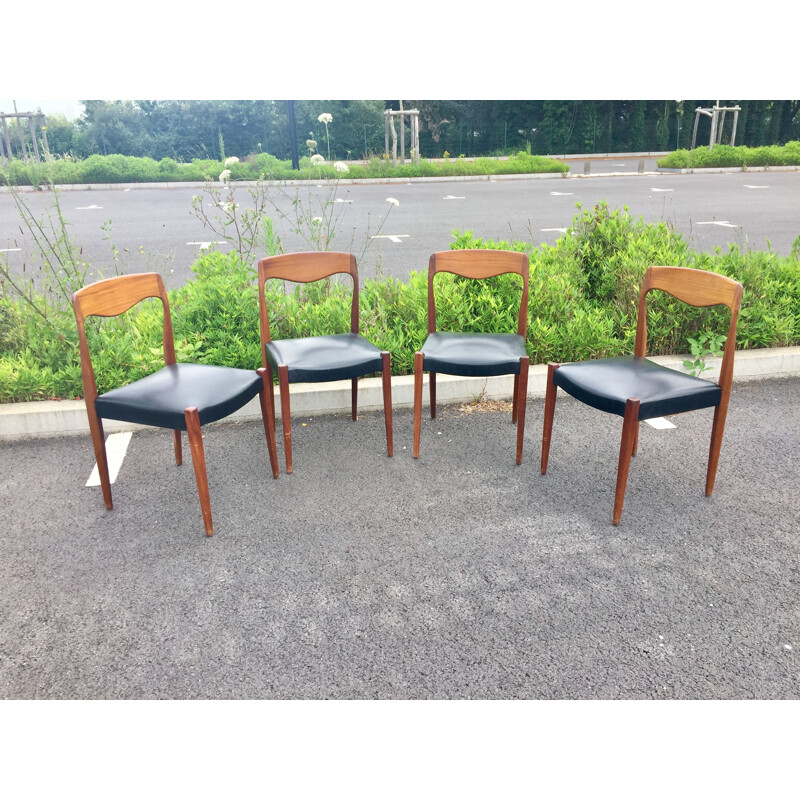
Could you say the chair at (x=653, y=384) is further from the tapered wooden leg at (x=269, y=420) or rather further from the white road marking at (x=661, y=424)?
the tapered wooden leg at (x=269, y=420)

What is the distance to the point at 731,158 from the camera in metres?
21.3

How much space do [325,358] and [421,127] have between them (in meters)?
26.9

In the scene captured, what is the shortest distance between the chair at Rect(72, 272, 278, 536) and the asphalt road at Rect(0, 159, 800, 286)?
2.57 meters

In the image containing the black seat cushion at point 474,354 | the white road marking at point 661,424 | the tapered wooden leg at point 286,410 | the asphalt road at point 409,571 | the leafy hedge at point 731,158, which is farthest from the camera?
the leafy hedge at point 731,158

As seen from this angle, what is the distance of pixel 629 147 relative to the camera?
30078 mm

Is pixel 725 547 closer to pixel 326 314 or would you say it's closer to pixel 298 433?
pixel 298 433

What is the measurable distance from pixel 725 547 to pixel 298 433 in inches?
93.3

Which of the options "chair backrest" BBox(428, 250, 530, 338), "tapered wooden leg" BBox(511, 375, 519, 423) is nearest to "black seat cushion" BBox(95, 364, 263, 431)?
"chair backrest" BBox(428, 250, 530, 338)

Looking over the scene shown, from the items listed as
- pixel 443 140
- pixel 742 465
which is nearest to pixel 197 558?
pixel 742 465

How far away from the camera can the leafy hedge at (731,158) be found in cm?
2130

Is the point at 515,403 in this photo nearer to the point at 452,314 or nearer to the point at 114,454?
the point at 452,314

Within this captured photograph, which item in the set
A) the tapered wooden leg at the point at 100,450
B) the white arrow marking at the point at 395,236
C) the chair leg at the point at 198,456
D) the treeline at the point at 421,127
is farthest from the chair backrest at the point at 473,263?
the treeline at the point at 421,127

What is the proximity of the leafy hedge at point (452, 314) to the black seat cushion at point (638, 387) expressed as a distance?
4.19 feet

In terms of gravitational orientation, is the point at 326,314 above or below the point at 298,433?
above
